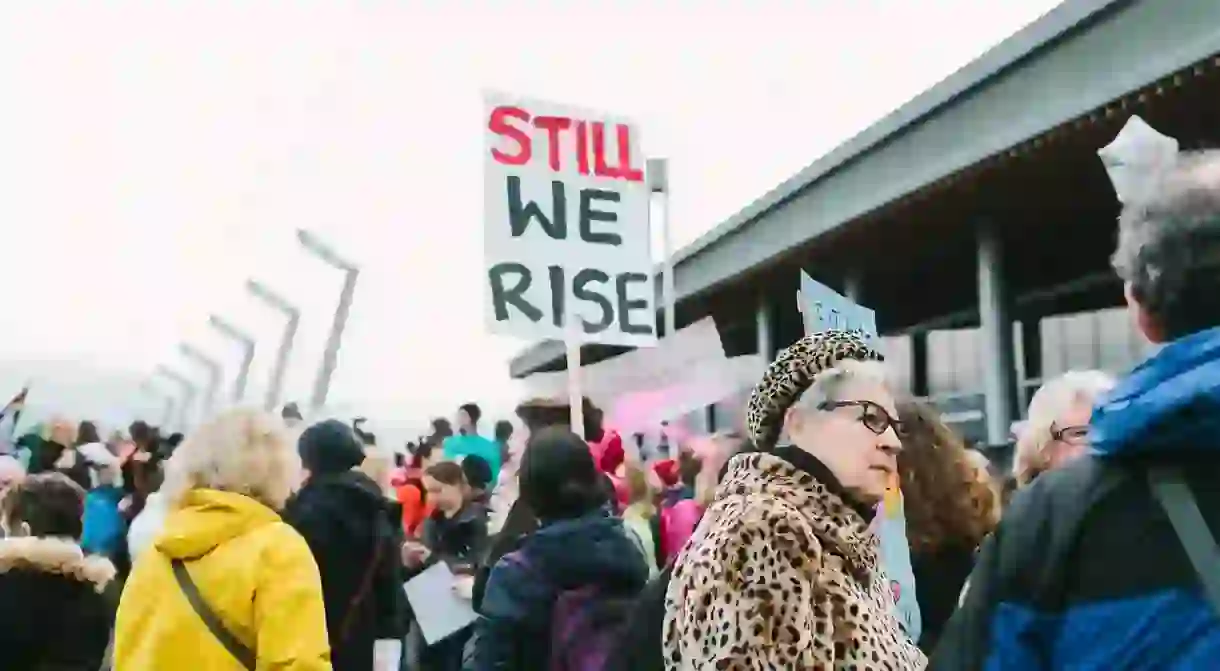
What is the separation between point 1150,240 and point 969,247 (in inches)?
610

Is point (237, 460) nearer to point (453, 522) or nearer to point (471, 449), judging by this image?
point (453, 522)

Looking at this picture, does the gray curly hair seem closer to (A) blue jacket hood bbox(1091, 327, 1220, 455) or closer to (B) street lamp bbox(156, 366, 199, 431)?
(A) blue jacket hood bbox(1091, 327, 1220, 455)

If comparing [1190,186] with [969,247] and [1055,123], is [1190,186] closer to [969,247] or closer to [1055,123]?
[1055,123]

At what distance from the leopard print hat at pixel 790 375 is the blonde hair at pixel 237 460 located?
1.88 m

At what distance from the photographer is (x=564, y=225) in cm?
652

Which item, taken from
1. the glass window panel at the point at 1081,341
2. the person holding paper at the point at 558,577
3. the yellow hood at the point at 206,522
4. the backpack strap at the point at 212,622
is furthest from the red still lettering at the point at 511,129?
the glass window panel at the point at 1081,341

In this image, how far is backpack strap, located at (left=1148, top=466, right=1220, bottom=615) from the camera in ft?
5.52

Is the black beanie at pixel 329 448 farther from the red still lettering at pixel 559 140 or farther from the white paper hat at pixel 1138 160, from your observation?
A: the white paper hat at pixel 1138 160

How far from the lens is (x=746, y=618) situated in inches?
106

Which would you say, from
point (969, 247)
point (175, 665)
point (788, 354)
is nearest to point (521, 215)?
point (175, 665)

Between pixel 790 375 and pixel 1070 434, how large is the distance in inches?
60.3

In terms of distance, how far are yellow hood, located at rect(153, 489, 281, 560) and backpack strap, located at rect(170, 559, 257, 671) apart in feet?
0.22

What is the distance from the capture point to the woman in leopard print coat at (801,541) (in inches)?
107

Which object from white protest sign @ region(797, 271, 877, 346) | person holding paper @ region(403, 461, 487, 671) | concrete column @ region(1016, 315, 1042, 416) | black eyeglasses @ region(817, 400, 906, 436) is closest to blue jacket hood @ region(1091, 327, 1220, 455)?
black eyeglasses @ region(817, 400, 906, 436)
